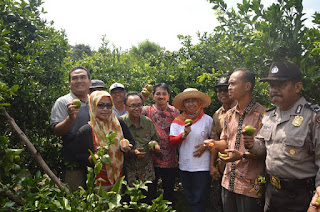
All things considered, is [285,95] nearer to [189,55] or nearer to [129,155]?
[129,155]

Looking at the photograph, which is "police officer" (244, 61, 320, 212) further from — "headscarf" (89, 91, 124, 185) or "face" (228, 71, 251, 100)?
"headscarf" (89, 91, 124, 185)

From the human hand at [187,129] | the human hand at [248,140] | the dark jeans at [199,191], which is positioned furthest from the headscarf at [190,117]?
the human hand at [248,140]

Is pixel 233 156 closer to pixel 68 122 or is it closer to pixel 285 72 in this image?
pixel 285 72

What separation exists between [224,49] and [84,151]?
2065mm

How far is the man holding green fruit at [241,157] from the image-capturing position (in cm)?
289

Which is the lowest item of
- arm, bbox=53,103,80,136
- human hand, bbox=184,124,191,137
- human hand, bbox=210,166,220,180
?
human hand, bbox=210,166,220,180

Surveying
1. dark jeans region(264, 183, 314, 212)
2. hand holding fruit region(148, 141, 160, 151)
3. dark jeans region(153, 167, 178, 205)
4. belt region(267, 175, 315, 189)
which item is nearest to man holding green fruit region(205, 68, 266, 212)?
dark jeans region(264, 183, 314, 212)

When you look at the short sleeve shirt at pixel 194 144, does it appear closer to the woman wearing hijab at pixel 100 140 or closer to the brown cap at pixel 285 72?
the woman wearing hijab at pixel 100 140

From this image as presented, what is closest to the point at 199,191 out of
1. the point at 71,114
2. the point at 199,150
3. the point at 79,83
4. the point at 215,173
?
the point at 215,173

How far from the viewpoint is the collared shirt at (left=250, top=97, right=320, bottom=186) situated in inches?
92.5

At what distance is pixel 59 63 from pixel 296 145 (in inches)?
184

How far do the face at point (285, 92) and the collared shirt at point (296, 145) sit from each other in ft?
0.18

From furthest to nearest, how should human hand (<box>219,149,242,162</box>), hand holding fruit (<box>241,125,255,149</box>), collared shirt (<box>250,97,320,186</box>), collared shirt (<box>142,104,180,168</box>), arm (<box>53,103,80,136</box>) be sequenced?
collared shirt (<box>142,104,180,168</box>), arm (<box>53,103,80,136</box>), human hand (<box>219,149,242,162</box>), hand holding fruit (<box>241,125,255,149</box>), collared shirt (<box>250,97,320,186</box>)

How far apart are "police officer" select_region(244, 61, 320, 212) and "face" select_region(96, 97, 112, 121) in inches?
60.0
